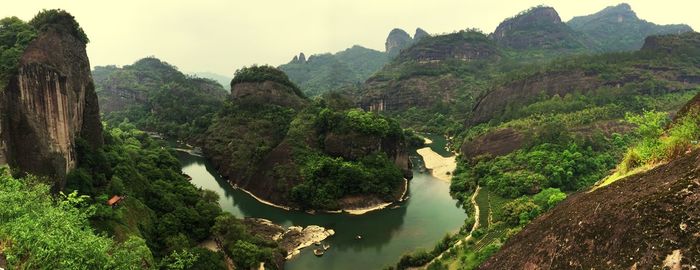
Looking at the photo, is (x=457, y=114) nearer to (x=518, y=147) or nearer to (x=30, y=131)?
(x=518, y=147)

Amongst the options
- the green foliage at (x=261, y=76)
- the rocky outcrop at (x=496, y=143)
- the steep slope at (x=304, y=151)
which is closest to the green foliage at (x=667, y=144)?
the steep slope at (x=304, y=151)

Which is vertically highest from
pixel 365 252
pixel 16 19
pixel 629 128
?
pixel 16 19

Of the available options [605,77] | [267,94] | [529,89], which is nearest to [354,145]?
[267,94]

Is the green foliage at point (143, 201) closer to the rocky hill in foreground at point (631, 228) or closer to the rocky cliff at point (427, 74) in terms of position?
the rocky hill in foreground at point (631, 228)

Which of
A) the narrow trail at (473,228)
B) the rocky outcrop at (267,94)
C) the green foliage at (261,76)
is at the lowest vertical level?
the narrow trail at (473,228)

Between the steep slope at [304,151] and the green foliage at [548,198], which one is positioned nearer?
the green foliage at [548,198]

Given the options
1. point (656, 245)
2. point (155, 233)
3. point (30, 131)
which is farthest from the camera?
point (155, 233)

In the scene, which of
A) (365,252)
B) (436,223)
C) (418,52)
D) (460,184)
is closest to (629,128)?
(460,184)
